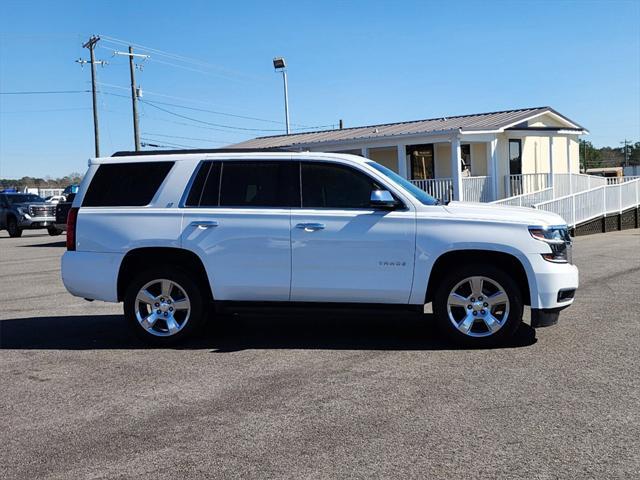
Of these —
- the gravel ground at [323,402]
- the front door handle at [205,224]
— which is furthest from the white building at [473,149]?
the front door handle at [205,224]

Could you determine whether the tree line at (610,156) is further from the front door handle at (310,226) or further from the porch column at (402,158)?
the front door handle at (310,226)

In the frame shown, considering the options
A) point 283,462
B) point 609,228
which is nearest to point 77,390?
point 283,462

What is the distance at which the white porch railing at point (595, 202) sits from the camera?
21.5 meters

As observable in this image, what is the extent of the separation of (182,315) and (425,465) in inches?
149

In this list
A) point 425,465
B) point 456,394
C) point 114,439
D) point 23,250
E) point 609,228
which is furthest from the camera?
point 609,228

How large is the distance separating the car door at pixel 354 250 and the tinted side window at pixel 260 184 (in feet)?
0.81

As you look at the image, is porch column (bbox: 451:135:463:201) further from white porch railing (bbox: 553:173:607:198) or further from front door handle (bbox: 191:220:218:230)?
front door handle (bbox: 191:220:218:230)

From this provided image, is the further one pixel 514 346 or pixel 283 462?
pixel 514 346

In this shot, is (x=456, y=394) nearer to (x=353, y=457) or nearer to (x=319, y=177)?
(x=353, y=457)

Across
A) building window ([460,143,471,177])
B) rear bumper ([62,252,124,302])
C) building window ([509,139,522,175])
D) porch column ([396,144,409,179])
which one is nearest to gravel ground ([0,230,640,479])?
rear bumper ([62,252,124,302])

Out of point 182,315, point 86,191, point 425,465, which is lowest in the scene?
point 425,465

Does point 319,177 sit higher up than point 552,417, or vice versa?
point 319,177

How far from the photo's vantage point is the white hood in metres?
6.64

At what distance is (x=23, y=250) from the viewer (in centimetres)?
2089
